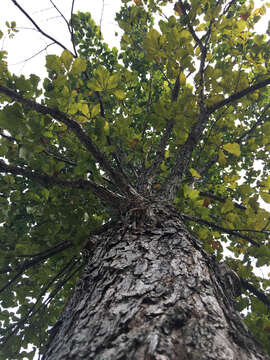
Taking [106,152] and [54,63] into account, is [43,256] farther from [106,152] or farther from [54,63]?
[54,63]

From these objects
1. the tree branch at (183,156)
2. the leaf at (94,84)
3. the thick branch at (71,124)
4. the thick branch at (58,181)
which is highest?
the tree branch at (183,156)

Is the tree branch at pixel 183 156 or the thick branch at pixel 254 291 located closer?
the thick branch at pixel 254 291

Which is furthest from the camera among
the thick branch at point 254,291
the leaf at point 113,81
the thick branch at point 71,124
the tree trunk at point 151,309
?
the thick branch at point 254,291

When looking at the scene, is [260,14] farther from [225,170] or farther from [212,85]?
[225,170]

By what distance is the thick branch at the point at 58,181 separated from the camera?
1.68 m

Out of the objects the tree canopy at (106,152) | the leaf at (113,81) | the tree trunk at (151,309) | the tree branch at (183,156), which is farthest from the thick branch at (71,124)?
the tree branch at (183,156)

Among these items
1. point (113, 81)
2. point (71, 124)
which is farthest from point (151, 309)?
point (113, 81)

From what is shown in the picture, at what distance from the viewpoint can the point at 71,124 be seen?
5.48ft

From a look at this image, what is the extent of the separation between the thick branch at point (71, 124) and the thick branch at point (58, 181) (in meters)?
0.13

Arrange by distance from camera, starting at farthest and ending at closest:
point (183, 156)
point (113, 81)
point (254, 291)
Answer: point (183, 156), point (254, 291), point (113, 81)

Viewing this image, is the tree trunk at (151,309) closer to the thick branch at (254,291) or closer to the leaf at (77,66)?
the thick branch at (254,291)

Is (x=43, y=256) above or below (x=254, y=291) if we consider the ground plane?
below

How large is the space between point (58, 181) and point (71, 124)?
16.4 inches

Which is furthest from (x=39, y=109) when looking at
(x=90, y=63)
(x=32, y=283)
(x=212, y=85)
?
(x=90, y=63)
